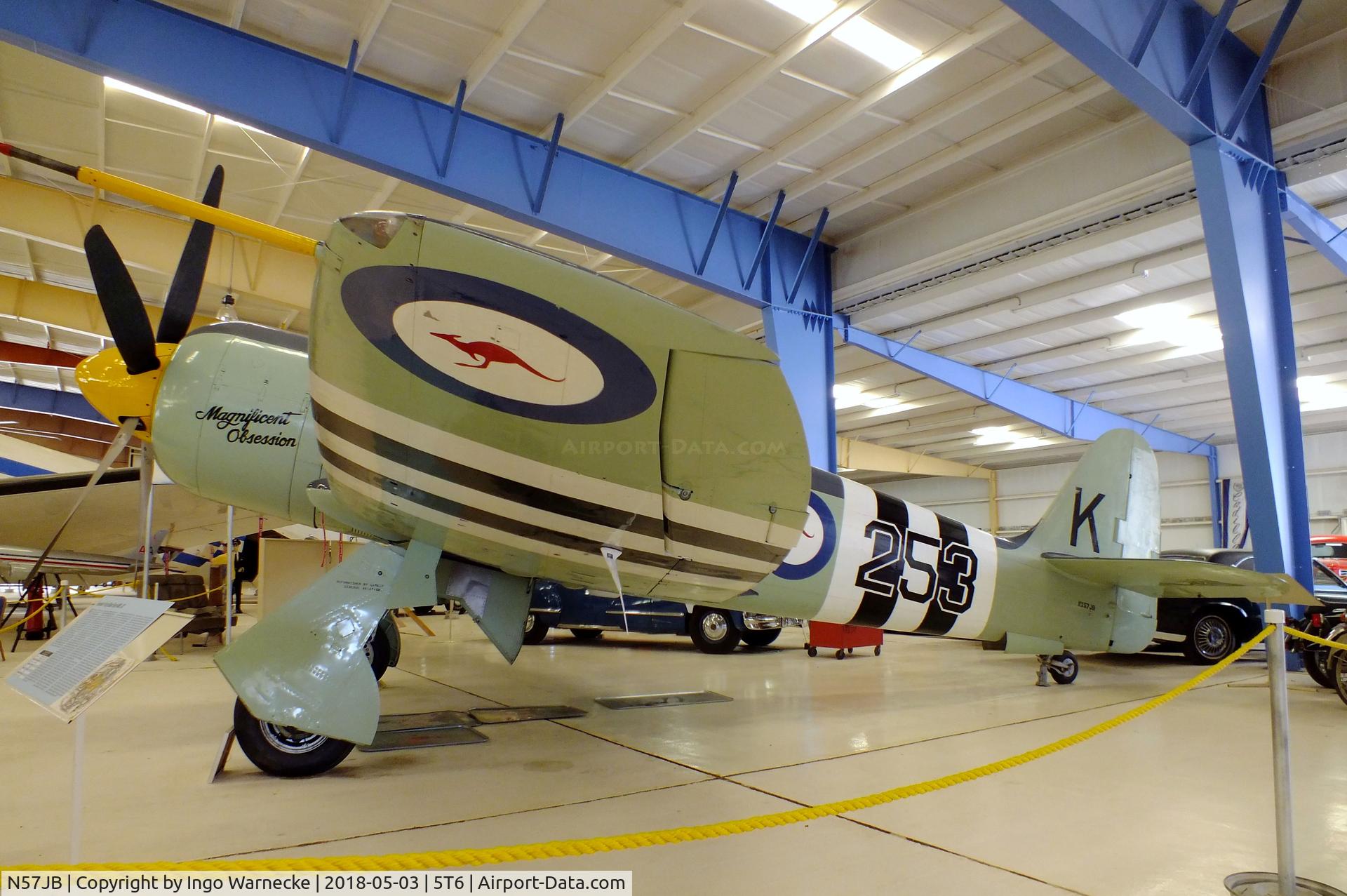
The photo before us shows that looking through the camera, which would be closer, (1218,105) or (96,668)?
(96,668)

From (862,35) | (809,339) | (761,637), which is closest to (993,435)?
(809,339)

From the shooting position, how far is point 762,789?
3543 mm

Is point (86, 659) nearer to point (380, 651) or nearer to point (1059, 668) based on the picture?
point (380, 651)

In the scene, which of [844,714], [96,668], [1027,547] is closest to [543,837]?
[96,668]

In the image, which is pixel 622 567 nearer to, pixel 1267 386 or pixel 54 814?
pixel 54 814

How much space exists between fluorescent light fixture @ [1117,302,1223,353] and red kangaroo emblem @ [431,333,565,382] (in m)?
12.3

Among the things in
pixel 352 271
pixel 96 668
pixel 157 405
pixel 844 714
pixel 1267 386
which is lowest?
pixel 844 714

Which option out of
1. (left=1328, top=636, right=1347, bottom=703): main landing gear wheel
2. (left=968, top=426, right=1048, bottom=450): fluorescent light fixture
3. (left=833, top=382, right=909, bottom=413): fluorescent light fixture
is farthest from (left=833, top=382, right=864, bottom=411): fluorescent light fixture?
(left=1328, top=636, right=1347, bottom=703): main landing gear wheel

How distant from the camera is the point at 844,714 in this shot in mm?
5492

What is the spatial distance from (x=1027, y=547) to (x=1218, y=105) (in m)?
4.37

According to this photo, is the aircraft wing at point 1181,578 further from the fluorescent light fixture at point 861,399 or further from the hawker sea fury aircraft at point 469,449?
the fluorescent light fixture at point 861,399

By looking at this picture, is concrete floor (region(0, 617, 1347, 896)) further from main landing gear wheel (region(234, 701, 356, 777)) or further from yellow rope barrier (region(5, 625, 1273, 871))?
yellow rope barrier (region(5, 625, 1273, 871))

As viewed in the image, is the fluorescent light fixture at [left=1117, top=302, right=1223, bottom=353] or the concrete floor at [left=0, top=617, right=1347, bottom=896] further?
the fluorescent light fixture at [left=1117, top=302, right=1223, bottom=353]

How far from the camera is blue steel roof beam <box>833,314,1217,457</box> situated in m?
13.2
